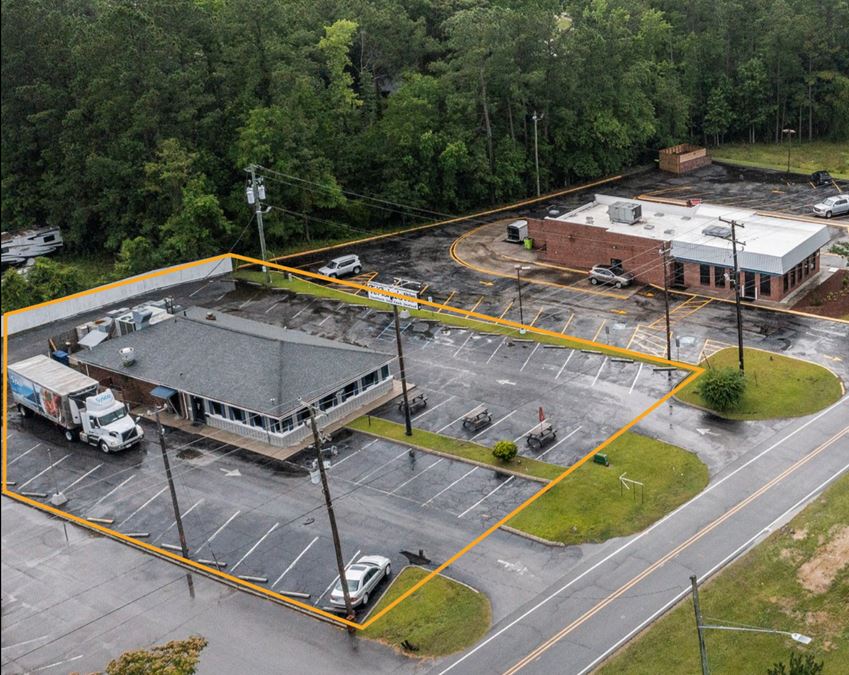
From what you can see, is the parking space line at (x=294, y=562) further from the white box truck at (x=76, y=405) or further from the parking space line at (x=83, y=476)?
the white box truck at (x=76, y=405)

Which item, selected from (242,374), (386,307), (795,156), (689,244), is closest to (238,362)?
(242,374)

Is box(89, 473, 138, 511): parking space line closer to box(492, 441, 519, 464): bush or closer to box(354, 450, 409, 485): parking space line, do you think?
box(354, 450, 409, 485): parking space line

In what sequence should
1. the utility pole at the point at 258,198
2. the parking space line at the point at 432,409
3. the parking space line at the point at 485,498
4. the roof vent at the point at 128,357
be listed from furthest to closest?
the utility pole at the point at 258,198 < the roof vent at the point at 128,357 < the parking space line at the point at 432,409 < the parking space line at the point at 485,498

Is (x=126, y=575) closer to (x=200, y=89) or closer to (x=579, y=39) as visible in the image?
(x=200, y=89)

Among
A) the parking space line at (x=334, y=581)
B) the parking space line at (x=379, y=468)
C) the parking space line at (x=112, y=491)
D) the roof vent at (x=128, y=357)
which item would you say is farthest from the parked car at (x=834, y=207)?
the parking space line at (x=112, y=491)

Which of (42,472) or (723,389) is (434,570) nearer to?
(723,389)

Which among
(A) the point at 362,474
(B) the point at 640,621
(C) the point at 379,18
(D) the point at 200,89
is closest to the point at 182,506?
(A) the point at 362,474
